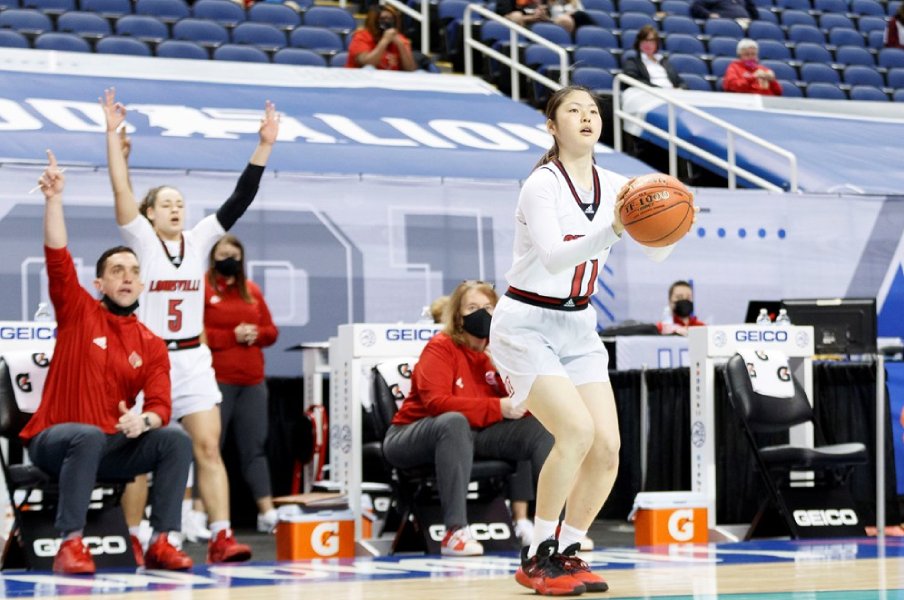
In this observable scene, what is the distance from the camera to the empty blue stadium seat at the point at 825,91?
53.4ft

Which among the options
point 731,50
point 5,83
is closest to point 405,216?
point 5,83

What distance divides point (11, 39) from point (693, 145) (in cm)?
577

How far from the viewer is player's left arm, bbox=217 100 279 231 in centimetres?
751

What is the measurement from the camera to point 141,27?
13.8m

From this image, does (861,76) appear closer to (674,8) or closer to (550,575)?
(674,8)

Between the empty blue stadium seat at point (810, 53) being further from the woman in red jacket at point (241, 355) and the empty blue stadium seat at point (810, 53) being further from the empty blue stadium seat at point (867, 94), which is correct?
the woman in red jacket at point (241, 355)

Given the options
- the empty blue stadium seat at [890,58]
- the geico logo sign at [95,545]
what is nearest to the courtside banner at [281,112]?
the geico logo sign at [95,545]

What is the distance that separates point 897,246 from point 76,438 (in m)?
6.85

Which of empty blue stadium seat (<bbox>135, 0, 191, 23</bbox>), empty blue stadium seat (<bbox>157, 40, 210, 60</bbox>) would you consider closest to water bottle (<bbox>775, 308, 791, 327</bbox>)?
empty blue stadium seat (<bbox>157, 40, 210, 60</bbox>)

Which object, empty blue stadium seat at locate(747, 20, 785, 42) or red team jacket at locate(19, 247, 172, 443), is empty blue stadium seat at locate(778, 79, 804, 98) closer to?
empty blue stadium seat at locate(747, 20, 785, 42)

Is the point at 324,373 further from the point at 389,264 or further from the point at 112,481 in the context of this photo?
the point at 112,481

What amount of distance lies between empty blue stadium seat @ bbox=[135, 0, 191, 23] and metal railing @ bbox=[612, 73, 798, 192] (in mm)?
3978

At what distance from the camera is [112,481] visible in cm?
705

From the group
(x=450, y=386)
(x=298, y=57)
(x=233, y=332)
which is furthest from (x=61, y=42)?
(x=450, y=386)
